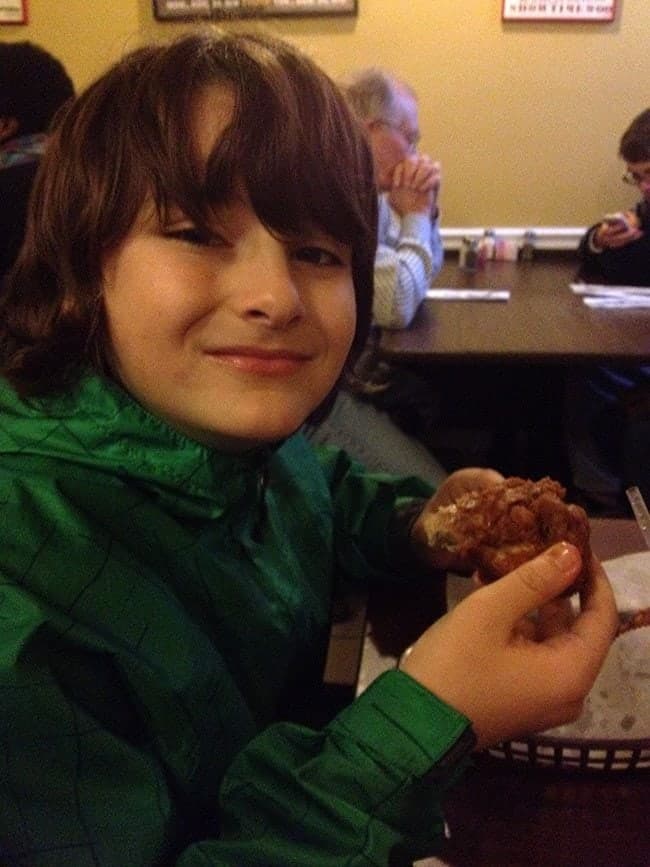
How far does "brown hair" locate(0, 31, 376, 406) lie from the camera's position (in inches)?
29.6

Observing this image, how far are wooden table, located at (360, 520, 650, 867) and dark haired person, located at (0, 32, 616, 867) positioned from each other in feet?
0.16

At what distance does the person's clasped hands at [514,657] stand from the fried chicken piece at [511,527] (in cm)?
4

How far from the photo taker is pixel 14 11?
3.28 meters

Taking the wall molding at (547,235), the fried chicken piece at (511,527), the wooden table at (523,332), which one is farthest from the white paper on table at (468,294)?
the fried chicken piece at (511,527)

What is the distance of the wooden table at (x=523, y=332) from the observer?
1949mm

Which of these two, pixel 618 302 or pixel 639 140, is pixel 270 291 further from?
pixel 639 140

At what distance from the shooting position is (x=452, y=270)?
9.98 feet

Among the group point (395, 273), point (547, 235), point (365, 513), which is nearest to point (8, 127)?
point (395, 273)

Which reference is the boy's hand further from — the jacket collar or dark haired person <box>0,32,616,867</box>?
the jacket collar

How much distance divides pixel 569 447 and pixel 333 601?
177 centimetres

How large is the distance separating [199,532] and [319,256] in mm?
283

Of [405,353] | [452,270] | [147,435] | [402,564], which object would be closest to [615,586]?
[402,564]

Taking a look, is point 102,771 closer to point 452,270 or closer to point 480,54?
point 452,270

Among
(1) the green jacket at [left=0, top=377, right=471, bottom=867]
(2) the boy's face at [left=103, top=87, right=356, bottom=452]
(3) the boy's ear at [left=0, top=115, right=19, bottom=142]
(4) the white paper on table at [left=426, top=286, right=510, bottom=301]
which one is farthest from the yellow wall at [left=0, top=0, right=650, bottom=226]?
(1) the green jacket at [left=0, top=377, right=471, bottom=867]
